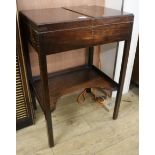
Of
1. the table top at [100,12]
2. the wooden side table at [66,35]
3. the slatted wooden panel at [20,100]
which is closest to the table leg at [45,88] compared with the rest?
the wooden side table at [66,35]

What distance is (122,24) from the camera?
1.07 meters

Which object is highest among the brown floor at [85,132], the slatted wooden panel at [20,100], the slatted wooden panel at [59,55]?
the slatted wooden panel at [59,55]

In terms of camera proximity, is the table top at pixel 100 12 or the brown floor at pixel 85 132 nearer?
the table top at pixel 100 12

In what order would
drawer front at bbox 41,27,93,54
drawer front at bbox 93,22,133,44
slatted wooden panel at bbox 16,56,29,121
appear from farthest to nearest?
slatted wooden panel at bbox 16,56,29,121 → drawer front at bbox 93,22,133,44 → drawer front at bbox 41,27,93,54

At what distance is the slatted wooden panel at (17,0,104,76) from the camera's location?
1236 millimetres

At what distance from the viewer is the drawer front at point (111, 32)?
39.9 inches

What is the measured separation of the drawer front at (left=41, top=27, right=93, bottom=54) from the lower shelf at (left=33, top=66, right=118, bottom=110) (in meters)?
0.38

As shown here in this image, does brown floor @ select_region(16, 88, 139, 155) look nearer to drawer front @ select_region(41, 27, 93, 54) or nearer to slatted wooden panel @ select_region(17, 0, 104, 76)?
slatted wooden panel @ select_region(17, 0, 104, 76)

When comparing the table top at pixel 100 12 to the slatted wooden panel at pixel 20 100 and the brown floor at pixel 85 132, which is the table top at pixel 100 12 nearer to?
the slatted wooden panel at pixel 20 100

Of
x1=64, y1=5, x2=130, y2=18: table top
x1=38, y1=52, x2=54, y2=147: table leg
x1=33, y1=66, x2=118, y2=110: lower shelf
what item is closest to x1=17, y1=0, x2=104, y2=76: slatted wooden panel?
x1=33, y1=66, x2=118, y2=110: lower shelf

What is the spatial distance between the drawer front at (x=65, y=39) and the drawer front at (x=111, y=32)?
48mm
